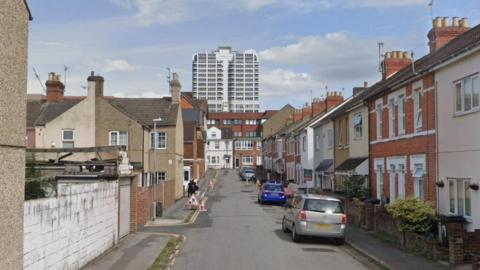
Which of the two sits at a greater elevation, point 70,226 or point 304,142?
point 304,142

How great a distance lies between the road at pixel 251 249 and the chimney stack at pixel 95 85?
1718 cm

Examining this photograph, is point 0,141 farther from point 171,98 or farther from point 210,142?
point 210,142

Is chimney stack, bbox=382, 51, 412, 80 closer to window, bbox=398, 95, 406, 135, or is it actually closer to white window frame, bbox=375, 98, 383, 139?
white window frame, bbox=375, 98, 383, 139

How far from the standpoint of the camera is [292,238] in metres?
22.3

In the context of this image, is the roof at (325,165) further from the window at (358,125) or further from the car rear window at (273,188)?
the window at (358,125)

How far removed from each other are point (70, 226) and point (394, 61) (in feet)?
75.8

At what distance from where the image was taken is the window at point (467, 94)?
16.1m

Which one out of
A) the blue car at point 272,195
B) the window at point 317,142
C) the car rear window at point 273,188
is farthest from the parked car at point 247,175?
the blue car at point 272,195

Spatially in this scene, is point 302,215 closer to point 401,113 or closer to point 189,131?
point 401,113

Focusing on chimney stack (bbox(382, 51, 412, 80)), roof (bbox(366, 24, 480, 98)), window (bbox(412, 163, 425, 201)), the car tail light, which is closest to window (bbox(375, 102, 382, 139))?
roof (bbox(366, 24, 480, 98))

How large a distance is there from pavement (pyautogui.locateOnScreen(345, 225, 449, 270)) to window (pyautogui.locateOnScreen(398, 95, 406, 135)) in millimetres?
4203

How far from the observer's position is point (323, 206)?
2084 cm

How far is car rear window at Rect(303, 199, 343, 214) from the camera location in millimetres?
20734

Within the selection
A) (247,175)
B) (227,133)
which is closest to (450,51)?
(247,175)
